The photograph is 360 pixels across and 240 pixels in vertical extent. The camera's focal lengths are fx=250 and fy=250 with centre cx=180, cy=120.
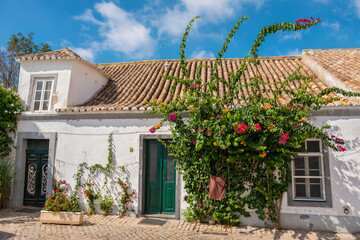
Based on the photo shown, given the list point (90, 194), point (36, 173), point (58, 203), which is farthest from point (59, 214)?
point (36, 173)

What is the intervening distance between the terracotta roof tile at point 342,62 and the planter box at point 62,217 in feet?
26.8

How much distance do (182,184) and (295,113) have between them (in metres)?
3.63

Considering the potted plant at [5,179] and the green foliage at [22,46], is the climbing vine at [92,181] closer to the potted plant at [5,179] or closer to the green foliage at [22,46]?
the potted plant at [5,179]

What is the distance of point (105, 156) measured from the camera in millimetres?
7848

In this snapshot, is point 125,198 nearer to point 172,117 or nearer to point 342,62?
point 172,117

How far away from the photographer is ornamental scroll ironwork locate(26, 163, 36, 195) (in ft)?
28.1

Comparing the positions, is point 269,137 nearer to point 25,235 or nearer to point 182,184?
point 182,184

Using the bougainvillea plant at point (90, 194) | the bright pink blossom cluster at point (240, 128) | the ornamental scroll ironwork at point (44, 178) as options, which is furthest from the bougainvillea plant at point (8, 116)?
the bright pink blossom cluster at point (240, 128)

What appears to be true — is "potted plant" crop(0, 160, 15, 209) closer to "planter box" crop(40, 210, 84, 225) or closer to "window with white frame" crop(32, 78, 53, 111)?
"window with white frame" crop(32, 78, 53, 111)

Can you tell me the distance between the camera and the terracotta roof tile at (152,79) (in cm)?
825

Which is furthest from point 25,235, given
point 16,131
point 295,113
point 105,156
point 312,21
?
point 312,21

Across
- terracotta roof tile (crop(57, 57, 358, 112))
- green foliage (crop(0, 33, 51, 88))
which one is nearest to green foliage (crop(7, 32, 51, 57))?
green foliage (crop(0, 33, 51, 88))

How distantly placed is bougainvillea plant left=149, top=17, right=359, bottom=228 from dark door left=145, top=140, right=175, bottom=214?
57 centimetres

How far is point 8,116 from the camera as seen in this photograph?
8383 millimetres
